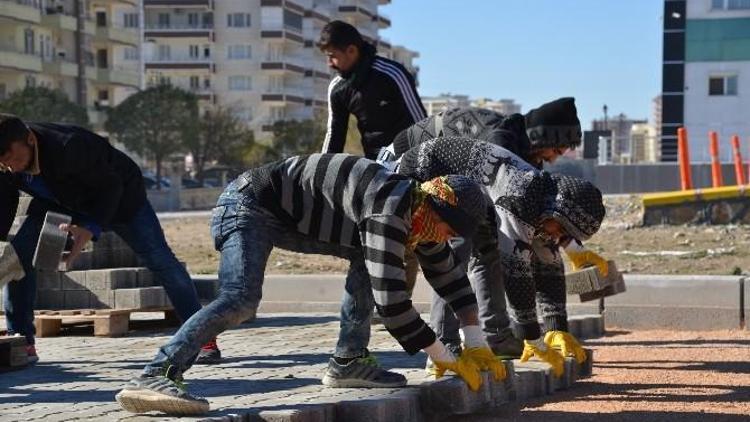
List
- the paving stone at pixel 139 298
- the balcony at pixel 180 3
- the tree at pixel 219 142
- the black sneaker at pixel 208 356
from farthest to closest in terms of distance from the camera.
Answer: the balcony at pixel 180 3 < the tree at pixel 219 142 < the paving stone at pixel 139 298 < the black sneaker at pixel 208 356

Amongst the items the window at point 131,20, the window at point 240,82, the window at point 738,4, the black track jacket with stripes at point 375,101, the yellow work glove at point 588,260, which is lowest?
the yellow work glove at point 588,260

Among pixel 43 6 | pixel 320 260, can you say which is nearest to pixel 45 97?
pixel 43 6

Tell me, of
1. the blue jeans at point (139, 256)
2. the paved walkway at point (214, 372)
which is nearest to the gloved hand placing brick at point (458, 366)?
the paved walkway at point (214, 372)

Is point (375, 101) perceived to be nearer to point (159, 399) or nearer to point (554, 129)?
point (554, 129)

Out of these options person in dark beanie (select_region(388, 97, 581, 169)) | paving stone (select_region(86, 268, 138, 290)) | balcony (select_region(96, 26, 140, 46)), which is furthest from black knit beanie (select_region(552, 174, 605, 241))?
balcony (select_region(96, 26, 140, 46))

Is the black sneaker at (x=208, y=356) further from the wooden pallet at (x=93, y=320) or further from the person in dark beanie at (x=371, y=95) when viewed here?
the wooden pallet at (x=93, y=320)

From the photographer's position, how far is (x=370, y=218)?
19.4 feet

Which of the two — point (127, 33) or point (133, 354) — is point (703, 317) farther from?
point (127, 33)

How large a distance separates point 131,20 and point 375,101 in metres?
102

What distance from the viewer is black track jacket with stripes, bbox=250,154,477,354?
5.90 metres

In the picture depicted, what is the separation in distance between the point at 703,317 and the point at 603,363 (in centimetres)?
253

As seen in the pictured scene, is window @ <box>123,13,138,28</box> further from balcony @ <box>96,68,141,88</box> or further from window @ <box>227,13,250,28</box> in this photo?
balcony @ <box>96,68,141,88</box>

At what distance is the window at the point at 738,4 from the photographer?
59.4 m

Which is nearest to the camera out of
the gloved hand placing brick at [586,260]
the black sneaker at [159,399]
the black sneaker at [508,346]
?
the black sneaker at [159,399]
